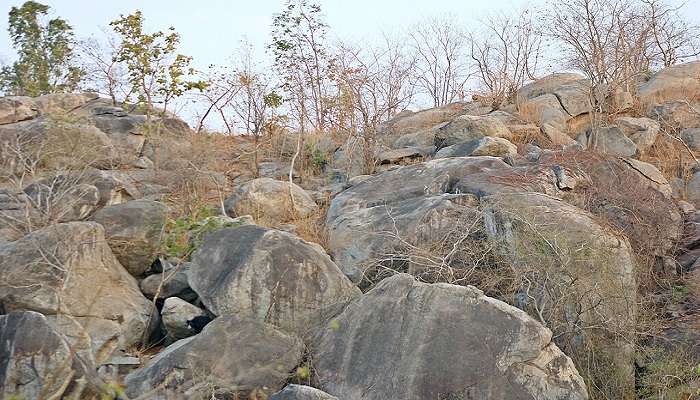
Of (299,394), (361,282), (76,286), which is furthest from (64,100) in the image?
(299,394)

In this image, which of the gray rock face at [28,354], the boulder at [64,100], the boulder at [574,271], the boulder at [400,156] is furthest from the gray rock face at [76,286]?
the boulder at [64,100]

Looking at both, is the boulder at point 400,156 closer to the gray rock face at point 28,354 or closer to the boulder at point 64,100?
the boulder at point 64,100

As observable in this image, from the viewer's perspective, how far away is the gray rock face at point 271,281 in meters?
7.17

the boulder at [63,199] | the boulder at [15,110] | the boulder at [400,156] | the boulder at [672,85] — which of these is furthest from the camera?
the boulder at [672,85]

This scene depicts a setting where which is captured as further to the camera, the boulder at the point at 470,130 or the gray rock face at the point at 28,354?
the boulder at the point at 470,130

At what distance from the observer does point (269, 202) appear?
10.5 meters

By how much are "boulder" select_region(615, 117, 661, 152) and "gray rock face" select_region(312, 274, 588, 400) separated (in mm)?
8347

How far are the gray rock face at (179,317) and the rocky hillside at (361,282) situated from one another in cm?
2

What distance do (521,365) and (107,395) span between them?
342 cm

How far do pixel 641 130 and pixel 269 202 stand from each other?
6.86 metres

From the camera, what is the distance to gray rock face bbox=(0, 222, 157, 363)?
24.1 feet

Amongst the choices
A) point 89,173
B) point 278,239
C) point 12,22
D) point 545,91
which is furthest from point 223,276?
point 12,22

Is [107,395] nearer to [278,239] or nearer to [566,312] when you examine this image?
[278,239]

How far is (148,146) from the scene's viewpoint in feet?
45.4
